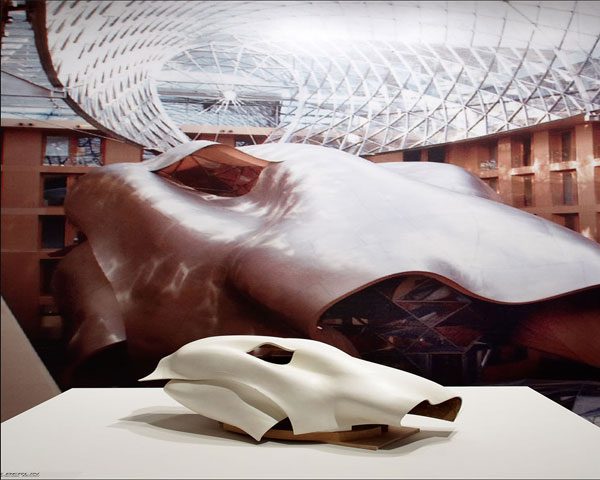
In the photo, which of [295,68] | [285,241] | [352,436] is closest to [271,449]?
[352,436]

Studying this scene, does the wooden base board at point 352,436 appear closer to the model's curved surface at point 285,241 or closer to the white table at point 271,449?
the white table at point 271,449

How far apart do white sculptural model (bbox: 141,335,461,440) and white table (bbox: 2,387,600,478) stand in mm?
149

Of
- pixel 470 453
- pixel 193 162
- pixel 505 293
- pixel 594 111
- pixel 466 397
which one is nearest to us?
pixel 470 453

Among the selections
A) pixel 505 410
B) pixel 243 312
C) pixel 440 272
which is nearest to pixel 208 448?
pixel 505 410

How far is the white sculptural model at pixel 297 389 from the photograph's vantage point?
3301mm

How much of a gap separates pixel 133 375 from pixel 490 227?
11.8ft

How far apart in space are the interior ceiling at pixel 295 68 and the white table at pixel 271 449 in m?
3.17

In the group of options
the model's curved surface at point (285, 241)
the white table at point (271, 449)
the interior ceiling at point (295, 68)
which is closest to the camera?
the white table at point (271, 449)

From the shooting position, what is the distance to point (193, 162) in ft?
21.0

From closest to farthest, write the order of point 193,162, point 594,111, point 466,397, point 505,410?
point 505,410 → point 466,397 → point 594,111 → point 193,162

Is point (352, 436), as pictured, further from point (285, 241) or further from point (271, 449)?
point (285, 241)

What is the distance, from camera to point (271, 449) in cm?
333

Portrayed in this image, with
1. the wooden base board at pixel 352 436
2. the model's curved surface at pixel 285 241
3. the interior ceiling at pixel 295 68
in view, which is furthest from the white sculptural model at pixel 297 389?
the interior ceiling at pixel 295 68

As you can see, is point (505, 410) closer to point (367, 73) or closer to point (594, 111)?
point (594, 111)
